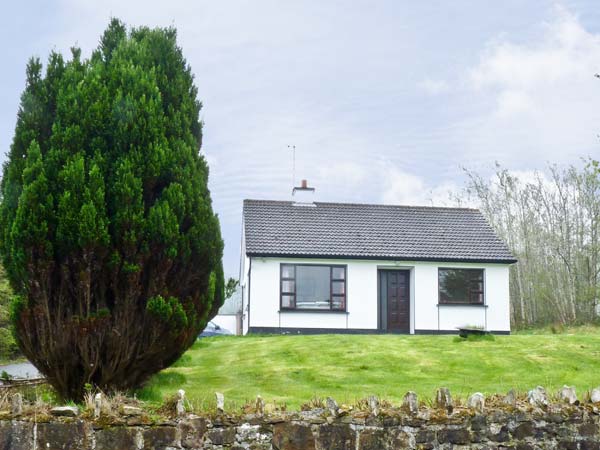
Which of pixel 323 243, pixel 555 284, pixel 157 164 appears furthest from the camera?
pixel 555 284

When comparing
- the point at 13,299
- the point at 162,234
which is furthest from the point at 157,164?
the point at 13,299

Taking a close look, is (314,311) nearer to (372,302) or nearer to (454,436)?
(372,302)

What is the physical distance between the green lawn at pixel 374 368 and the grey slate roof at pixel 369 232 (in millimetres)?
5927

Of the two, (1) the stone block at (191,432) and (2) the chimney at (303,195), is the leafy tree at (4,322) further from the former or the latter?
(1) the stone block at (191,432)

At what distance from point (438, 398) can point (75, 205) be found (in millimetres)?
5072

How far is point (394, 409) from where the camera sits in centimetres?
821

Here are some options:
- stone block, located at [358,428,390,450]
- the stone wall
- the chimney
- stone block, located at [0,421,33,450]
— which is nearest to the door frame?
the chimney

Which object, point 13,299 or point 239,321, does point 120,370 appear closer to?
point 13,299

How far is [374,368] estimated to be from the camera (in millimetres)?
13773

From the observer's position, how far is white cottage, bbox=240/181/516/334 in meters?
23.4

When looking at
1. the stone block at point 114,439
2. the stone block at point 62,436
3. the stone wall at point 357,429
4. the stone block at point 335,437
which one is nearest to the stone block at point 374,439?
the stone wall at point 357,429

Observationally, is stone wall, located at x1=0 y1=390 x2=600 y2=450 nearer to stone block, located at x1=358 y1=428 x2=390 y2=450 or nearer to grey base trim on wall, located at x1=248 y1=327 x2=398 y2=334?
stone block, located at x1=358 y1=428 x2=390 y2=450

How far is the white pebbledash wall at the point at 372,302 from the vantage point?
76.5 ft

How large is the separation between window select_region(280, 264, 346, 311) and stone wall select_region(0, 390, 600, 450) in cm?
1489
